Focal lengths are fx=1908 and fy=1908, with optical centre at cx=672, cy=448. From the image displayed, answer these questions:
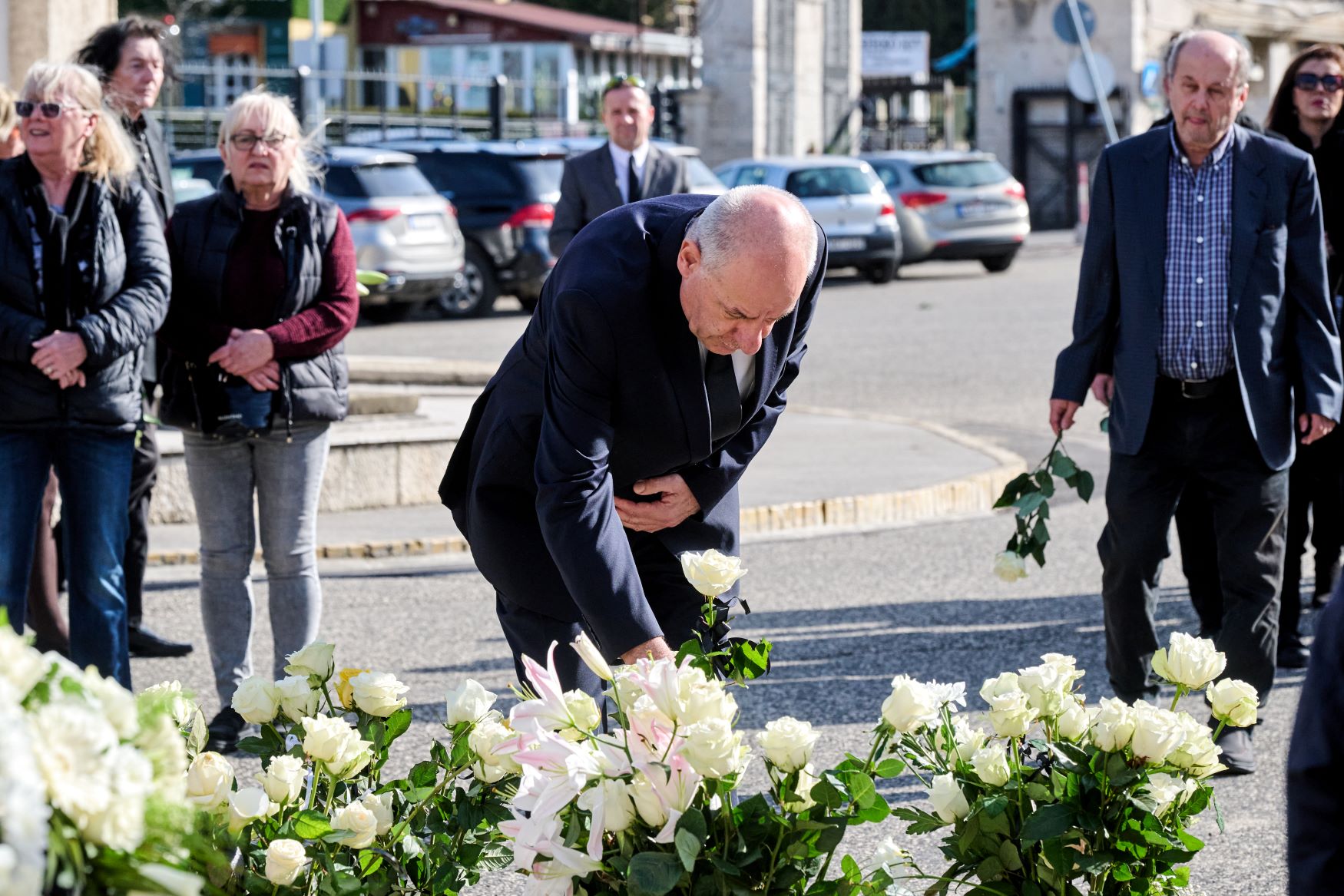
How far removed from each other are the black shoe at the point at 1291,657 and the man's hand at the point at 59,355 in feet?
13.5

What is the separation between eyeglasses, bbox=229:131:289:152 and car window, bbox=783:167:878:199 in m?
19.1

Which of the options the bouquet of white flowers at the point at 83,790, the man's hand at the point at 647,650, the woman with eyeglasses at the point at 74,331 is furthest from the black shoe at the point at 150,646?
the bouquet of white flowers at the point at 83,790

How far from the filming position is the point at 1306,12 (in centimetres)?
4706

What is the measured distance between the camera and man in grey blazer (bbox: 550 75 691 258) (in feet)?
31.0

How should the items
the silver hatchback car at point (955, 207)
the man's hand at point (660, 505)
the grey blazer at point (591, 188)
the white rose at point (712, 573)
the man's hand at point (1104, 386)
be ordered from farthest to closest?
the silver hatchback car at point (955, 207)
the grey blazer at point (591, 188)
the man's hand at point (1104, 386)
the man's hand at point (660, 505)
the white rose at point (712, 573)

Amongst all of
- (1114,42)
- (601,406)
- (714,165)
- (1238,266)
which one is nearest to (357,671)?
(601,406)

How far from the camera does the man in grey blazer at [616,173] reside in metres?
9.45

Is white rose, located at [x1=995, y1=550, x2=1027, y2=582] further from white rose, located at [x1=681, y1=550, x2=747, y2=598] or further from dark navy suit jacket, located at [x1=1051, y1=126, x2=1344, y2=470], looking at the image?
white rose, located at [x1=681, y1=550, x2=747, y2=598]

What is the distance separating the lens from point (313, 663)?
10.3ft

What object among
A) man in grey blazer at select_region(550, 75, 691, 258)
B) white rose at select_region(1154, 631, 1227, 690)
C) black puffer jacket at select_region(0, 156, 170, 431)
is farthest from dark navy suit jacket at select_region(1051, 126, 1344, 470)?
man in grey blazer at select_region(550, 75, 691, 258)

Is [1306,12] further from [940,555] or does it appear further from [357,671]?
[357,671]

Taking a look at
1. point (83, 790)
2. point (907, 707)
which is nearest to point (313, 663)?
point (907, 707)

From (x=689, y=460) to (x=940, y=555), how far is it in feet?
17.0

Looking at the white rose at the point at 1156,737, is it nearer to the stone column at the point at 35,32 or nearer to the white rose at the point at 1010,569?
the white rose at the point at 1010,569
